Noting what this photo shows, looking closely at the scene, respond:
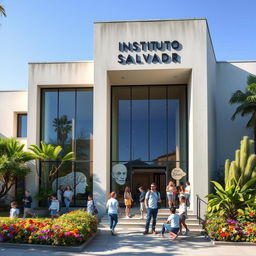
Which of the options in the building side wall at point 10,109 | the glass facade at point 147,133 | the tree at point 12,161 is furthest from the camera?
the building side wall at point 10,109

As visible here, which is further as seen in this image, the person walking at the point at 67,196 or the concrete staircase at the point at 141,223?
the person walking at the point at 67,196

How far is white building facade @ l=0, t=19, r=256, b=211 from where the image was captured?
52.5ft

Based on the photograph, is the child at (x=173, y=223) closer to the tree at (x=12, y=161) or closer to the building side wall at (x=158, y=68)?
the building side wall at (x=158, y=68)

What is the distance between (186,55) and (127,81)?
3687 millimetres

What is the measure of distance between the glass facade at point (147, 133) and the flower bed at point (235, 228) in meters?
6.39

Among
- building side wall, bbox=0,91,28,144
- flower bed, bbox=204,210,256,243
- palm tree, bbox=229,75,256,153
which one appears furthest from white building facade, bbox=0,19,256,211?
flower bed, bbox=204,210,256,243

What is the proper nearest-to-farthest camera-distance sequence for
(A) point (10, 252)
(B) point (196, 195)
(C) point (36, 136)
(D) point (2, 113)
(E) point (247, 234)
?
(A) point (10, 252) < (E) point (247, 234) < (B) point (196, 195) < (C) point (36, 136) < (D) point (2, 113)

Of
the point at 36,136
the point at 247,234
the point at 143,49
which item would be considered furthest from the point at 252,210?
the point at 36,136

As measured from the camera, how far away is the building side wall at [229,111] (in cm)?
1967

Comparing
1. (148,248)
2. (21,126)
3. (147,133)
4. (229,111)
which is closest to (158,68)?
(147,133)

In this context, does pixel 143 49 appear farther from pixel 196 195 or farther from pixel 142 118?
pixel 196 195

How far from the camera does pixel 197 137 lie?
15500mm

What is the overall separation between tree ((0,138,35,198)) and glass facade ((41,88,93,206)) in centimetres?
173

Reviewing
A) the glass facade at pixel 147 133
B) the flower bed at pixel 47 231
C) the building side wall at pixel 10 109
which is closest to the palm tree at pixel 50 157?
the glass facade at pixel 147 133
